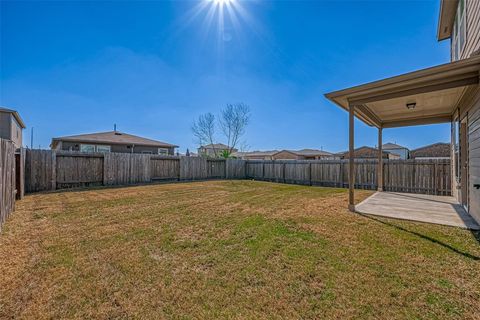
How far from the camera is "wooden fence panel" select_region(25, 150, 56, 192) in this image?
8469 mm

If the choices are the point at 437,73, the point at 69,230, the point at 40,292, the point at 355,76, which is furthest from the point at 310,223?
the point at 355,76

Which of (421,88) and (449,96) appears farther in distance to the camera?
(449,96)

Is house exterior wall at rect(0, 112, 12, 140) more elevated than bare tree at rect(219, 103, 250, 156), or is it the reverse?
bare tree at rect(219, 103, 250, 156)

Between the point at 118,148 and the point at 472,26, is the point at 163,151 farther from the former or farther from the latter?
the point at 472,26

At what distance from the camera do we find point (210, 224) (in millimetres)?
4344

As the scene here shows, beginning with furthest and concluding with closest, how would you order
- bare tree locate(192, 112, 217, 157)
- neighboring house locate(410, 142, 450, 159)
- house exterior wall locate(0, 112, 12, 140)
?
neighboring house locate(410, 142, 450, 159)
bare tree locate(192, 112, 217, 157)
house exterior wall locate(0, 112, 12, 140)

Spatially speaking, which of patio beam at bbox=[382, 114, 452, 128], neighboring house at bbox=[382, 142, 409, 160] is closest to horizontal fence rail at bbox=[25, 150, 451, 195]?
patio beam at bbox=[382, 114, 452, 128]

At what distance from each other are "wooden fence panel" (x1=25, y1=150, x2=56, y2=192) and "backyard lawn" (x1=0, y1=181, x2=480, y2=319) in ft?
17.5

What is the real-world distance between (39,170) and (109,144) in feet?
26.2

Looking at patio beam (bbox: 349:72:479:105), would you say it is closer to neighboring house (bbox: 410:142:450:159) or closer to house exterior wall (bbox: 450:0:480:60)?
house exterior wall (bbox: 450:0:480:60)

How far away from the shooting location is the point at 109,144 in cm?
1639

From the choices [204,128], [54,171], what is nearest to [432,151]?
[204,128]

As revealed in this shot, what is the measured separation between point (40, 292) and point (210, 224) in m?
2.63

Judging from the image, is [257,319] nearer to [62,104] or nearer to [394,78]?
[394,78]
